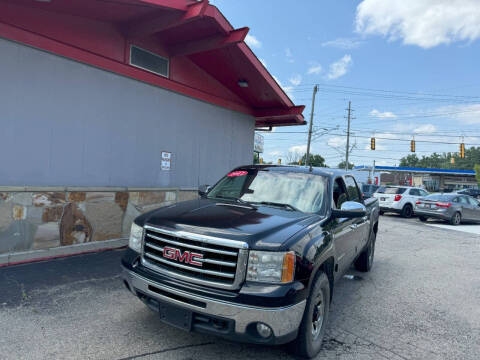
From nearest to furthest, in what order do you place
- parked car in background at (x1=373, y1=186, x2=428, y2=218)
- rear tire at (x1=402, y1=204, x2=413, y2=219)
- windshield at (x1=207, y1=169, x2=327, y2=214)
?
windshield at (x1=207, y1=169, x2=327, y2=214) → parked car in background at (x1=373, y1=186, x2=428, y2=218) → rear tire at (x1=402, y1=204, x2=413, y2=219)

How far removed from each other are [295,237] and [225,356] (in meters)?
1.28

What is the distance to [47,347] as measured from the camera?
304 cm

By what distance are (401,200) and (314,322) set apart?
51.0 ft

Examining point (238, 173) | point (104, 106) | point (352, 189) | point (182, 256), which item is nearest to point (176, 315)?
point (182, 256)

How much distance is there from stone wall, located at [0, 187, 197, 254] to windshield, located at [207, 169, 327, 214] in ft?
9.82

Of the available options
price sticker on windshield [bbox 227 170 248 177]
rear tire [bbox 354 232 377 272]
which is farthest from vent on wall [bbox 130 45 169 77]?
rear tire [bbox 354 232 377 272]

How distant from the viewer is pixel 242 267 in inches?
105

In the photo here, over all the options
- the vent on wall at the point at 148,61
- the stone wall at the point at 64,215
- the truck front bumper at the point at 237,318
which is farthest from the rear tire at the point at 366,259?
the vent on wall at the point at 148,61

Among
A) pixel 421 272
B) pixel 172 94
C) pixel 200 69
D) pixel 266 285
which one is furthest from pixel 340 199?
pixel 200 69

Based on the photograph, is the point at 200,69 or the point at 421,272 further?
the point at 200,69

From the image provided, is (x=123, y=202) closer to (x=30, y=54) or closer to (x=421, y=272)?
(x=30, y=54)

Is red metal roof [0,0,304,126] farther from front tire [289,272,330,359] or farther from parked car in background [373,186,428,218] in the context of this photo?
parked car in background [373,186,428,218]

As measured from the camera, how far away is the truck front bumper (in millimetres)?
2553

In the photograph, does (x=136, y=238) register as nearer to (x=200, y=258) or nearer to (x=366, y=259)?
(x=200, y=258)
